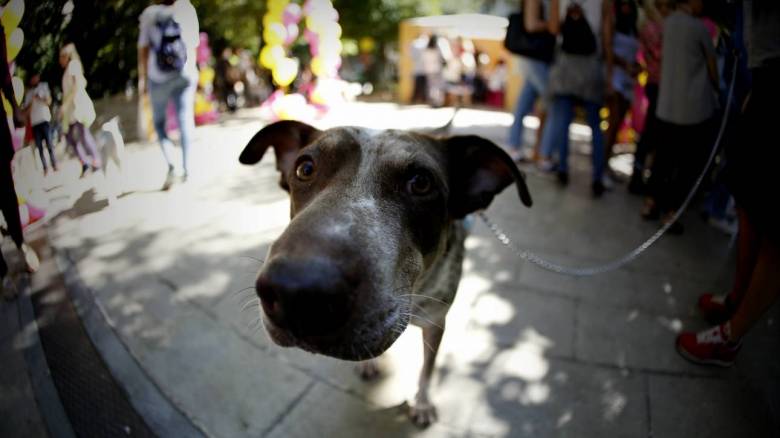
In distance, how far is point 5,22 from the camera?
5.15 ft

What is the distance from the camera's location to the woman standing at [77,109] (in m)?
1.75

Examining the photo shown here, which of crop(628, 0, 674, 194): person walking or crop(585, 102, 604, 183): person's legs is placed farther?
crop(585, 102, 604, 183): person's legs

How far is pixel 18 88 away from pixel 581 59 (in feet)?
18.6

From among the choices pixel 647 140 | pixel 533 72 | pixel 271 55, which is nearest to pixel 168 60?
pixel 271 55

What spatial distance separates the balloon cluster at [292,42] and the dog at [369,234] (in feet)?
7.36

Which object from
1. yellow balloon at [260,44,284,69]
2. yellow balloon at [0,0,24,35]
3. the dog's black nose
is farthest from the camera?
yellow balloon at [260,44,284,69]

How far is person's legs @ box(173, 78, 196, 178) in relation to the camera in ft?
7.22

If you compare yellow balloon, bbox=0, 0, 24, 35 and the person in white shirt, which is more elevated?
yellow balloon, bbox=0, 0, 24, 35

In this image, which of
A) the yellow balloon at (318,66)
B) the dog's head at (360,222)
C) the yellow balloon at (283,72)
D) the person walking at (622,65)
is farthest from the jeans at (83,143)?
the yellow balloon at (318,66)

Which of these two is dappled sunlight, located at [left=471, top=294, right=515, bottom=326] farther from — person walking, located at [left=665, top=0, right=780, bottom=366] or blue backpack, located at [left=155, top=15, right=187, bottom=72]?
blue backpack, located at [left=155, top=15, right=187, bottom=72]

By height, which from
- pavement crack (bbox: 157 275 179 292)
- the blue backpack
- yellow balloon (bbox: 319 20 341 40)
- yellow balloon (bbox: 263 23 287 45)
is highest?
yellow balloon (bbox: 319 20 341 40)

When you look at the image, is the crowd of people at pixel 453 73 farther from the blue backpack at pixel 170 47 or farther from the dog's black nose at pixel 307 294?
the dog's black nose at pixel 307 294

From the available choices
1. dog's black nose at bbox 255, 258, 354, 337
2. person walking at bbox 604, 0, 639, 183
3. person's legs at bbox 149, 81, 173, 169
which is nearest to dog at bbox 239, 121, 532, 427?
dog's black nose at bbox 255, 258, 354, 337

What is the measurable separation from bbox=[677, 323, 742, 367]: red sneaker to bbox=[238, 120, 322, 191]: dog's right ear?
3.20m
